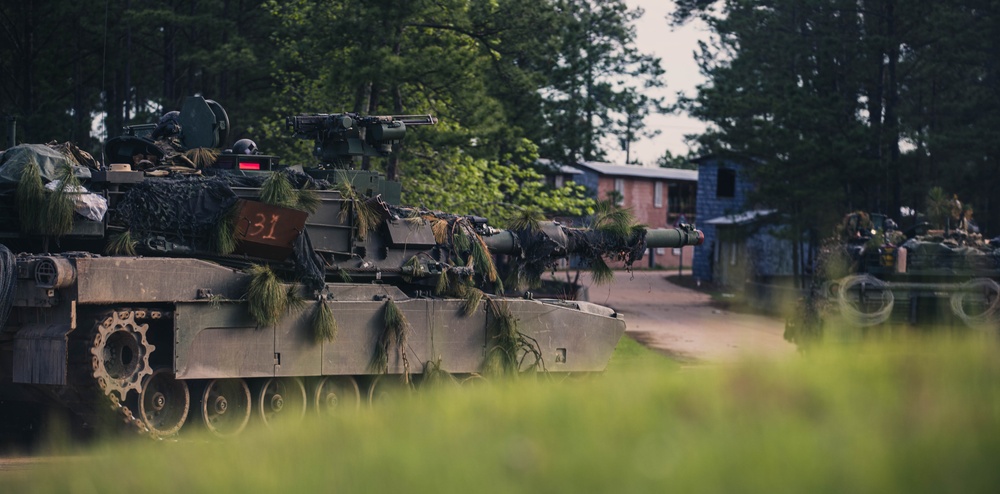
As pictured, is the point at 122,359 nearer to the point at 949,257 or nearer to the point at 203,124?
the point at 203,124

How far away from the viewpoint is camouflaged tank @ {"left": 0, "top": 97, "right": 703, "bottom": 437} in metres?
10.9

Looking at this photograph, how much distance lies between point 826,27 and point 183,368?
91.9 ft

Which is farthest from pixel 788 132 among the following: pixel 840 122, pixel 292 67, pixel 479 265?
pixel 479 265

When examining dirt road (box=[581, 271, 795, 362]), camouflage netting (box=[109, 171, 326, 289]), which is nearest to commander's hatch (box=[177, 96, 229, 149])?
camouflage netting (box=[109, 171, 326, 289])

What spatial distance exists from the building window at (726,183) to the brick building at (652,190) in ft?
20.6

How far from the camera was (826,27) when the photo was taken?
1394 inches

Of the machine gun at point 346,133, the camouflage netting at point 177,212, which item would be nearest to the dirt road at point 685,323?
the machine gun at point 346,133

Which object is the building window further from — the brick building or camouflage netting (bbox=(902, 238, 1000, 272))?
camouflage netting (bbox=(902, 238, 1000, 272))

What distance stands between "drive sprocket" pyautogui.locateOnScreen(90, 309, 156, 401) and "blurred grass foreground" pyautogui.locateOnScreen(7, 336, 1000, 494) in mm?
4342

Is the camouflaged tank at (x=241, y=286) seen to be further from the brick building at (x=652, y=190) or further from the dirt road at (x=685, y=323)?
the brick building at (x=652, y=190)

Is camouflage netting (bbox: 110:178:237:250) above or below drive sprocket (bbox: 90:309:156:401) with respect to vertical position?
above

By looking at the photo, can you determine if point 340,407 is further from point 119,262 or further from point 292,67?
point 292,67

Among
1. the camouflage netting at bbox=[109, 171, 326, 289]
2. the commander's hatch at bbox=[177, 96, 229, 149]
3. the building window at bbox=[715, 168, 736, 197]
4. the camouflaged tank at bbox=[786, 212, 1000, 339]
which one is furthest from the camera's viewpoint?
the building window at bbox=[715, 168, 736, 197]

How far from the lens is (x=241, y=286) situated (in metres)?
11.8
